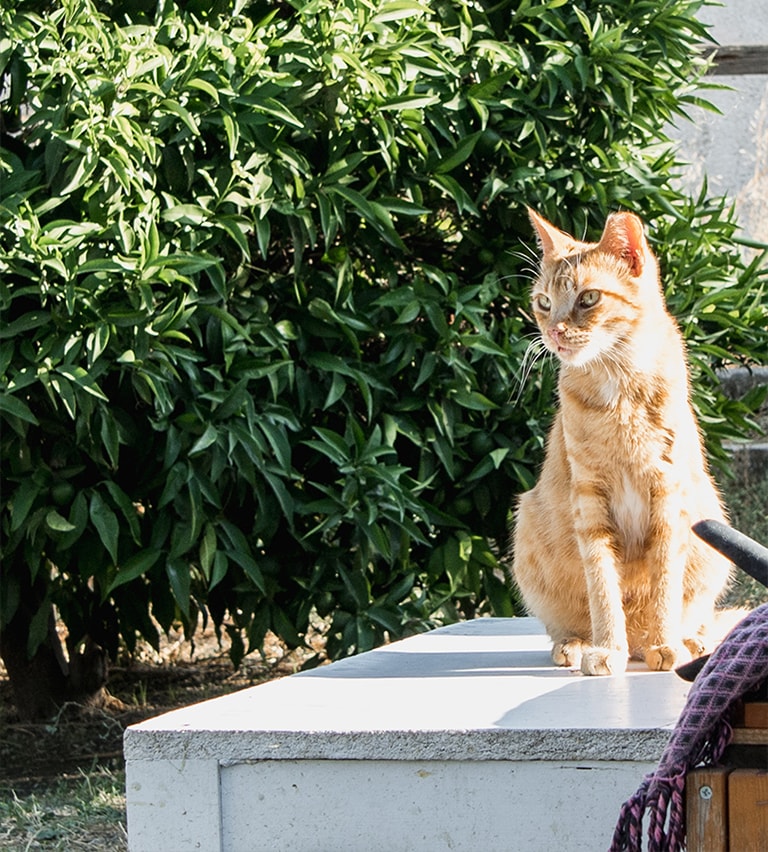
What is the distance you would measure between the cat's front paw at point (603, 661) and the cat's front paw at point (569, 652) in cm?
12

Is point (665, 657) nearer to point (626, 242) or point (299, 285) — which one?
point (626, 242)

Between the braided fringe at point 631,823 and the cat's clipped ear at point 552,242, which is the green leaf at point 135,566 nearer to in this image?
the cat's clipped ear at point 552,242

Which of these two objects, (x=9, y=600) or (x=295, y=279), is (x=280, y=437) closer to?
(x=295, y=279)

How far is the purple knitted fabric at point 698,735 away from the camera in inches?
46.9

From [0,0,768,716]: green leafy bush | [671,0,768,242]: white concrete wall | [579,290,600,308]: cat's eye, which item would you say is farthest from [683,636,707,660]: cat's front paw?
[671,0,768,242]: white concrete wall

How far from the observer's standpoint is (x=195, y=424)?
3.40 m

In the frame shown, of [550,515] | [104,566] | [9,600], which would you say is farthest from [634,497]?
[9,600]

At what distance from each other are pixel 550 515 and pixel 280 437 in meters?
0.96

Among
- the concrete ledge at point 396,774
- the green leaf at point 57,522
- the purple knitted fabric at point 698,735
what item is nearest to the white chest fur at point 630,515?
the concrete ledge at point 396,774

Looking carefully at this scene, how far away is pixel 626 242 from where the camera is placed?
2.66 meters

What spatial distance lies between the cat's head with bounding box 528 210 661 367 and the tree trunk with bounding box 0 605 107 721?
7.30ft

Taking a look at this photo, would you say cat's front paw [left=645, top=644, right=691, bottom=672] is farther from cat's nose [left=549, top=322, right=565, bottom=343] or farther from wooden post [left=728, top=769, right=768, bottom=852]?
wooden post [left=728, top=769, right=768, bottom=852]

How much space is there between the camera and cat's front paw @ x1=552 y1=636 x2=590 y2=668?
272cm

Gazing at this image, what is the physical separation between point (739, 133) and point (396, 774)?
20.6ft
